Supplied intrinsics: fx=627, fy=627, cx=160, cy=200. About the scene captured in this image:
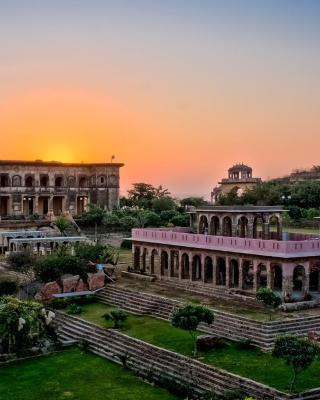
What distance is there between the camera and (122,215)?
189 feet

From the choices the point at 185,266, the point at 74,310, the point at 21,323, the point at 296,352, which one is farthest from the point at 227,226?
the point at 296,352

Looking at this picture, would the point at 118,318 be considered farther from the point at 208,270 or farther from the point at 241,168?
the point at 241,168

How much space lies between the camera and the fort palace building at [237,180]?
83925 millimetres

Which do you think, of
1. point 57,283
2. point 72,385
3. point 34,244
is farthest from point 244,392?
point 34,244

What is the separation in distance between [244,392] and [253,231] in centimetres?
1424

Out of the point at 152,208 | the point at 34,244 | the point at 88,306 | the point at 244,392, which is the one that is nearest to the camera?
the point at 244,392

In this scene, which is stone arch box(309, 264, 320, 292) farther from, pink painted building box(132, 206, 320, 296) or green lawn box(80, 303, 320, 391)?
green lawn box(80, 303, 320, 391)

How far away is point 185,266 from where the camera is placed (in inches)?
1302

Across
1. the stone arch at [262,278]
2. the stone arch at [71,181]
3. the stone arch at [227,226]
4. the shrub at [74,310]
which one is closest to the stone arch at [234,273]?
the stone arch at [262,278]

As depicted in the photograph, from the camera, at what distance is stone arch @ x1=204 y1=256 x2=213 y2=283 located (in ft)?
98.1

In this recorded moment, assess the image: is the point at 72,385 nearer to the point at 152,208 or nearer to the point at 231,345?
the point at 231,345

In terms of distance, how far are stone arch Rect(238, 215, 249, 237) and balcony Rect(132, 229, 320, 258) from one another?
2.61 meters

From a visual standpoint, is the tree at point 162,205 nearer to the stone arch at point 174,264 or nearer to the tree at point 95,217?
the tree at point 95,217

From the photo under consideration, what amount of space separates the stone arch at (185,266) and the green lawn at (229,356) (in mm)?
6019
